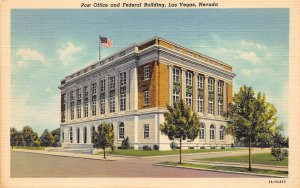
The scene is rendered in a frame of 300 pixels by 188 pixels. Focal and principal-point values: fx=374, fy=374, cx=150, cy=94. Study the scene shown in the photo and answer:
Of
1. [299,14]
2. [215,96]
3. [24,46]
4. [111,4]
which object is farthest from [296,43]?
[24,46]

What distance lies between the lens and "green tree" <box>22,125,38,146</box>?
1975 cm

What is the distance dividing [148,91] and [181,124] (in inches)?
180

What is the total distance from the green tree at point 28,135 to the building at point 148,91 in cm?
315

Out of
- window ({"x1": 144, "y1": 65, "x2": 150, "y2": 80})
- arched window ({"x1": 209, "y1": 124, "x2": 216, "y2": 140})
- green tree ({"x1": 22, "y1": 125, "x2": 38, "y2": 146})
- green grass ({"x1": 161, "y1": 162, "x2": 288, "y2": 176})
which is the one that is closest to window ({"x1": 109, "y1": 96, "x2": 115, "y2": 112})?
window ({"x1": 144, "y1": 65, "x2": 150, "y2": 80})

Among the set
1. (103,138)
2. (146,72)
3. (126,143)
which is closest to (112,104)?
(126,143)

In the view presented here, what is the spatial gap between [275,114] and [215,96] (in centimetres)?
968

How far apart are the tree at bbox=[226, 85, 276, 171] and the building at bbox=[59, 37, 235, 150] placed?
169 inches

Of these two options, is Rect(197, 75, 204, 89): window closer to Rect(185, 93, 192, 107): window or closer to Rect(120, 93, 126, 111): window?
Rect(185, 93, 192, 107): window

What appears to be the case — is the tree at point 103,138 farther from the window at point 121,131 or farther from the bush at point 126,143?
the window at point 121,131

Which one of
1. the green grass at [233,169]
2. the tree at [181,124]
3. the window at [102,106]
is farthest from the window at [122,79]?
the green grass at [233,169]

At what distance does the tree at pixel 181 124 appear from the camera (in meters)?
20.1

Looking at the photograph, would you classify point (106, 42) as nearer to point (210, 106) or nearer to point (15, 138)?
point (15, 138)

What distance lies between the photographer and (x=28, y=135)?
2161cm

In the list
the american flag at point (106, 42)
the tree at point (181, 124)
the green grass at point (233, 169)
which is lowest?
the green grass at point (233, 169)
